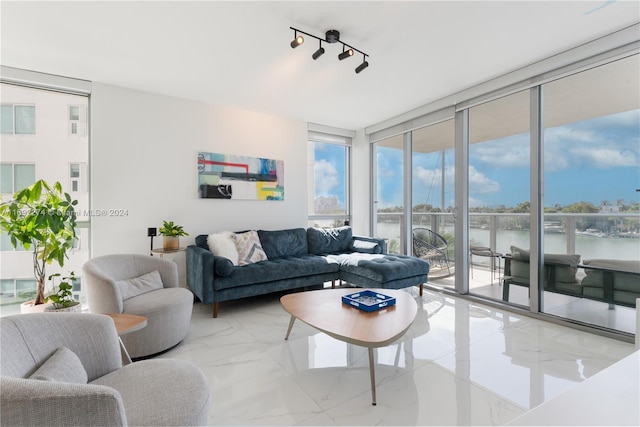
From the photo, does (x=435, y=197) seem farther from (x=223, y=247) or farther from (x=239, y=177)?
(x=223, y=247)

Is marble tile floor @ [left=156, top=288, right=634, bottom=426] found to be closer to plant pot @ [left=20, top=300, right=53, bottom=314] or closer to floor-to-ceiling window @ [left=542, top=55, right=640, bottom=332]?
floor-to-ceiling window @ [left=542, top=55, right=640, bottom=332]

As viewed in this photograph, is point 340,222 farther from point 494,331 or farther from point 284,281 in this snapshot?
point 494,331

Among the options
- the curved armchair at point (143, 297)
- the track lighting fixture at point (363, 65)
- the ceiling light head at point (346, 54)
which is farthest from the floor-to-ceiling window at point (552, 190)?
the curved armchair at point (143, 297)

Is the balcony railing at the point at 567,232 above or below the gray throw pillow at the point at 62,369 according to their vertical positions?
above

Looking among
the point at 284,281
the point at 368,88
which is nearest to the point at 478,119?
the point at 368,88

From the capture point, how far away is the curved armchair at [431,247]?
161 inches

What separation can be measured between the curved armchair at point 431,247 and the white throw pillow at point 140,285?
11.2ft

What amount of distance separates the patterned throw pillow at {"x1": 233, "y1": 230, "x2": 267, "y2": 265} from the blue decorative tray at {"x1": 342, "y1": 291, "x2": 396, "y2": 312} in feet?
5.19

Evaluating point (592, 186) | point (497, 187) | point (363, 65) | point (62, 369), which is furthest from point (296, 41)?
point (592, 186)

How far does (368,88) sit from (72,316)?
3402 millimetres

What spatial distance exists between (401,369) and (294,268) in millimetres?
1707

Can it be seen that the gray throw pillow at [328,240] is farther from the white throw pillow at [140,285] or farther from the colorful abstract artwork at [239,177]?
the white throw pillow at [140,285]

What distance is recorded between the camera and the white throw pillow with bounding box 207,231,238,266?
133 inches

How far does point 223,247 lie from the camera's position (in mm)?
3424
